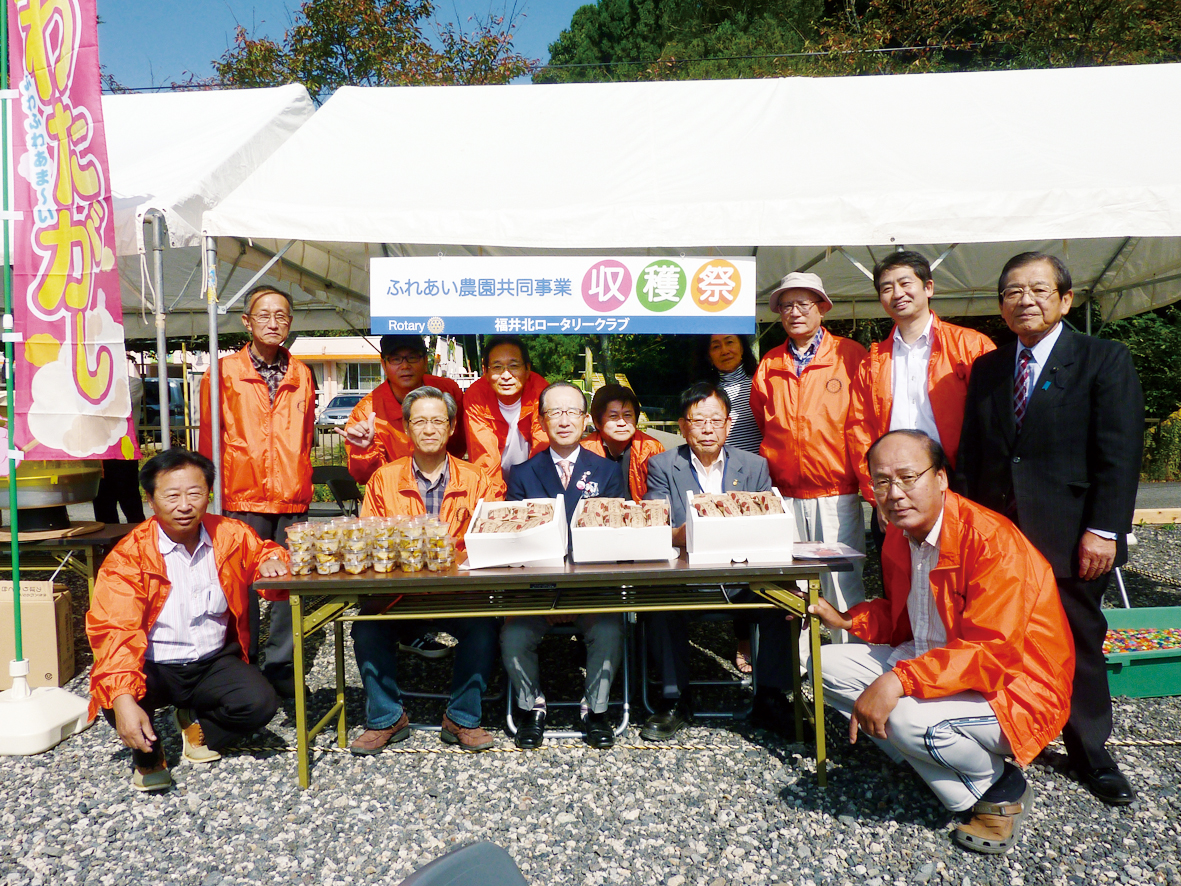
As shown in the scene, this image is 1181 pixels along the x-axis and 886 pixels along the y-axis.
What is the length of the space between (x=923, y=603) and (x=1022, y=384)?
997mm

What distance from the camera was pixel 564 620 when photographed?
11.9ft

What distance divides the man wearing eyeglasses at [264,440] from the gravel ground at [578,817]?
26.3 inches

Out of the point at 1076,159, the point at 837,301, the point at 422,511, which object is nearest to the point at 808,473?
the point at 422,511

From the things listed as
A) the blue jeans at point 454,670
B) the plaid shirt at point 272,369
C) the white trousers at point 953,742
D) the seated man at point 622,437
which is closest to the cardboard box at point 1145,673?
the white trousers at point 953,742

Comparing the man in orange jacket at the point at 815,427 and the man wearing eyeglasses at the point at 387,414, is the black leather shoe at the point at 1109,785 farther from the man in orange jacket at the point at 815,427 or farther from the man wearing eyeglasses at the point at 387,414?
the man wearing eyeglasses at the point at 387,414

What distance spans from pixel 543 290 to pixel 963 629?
2.43 m

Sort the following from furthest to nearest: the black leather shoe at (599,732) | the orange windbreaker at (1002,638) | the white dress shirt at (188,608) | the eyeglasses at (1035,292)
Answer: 1. the black leather shoe at (599,732)
2. the white dress shirt at (188,608)
3. the eyeglasses at (1035,292)
4. the orange windbreaker at (1002,638)

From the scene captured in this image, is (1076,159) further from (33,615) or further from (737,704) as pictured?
(33,615)

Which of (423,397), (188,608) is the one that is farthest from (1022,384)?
(188,608)

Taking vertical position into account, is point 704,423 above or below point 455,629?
above

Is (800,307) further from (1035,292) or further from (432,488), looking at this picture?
(432,488)

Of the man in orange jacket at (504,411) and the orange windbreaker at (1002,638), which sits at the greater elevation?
the man in orange jacket at (504,411)

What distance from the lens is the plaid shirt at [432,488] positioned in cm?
357

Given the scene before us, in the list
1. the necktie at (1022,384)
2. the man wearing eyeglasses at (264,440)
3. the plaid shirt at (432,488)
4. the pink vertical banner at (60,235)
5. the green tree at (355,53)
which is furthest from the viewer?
the green tree at (355,53)
